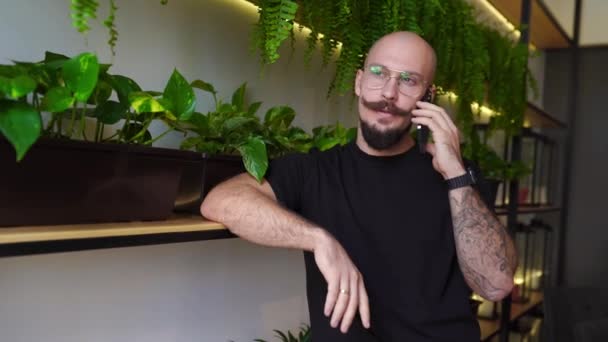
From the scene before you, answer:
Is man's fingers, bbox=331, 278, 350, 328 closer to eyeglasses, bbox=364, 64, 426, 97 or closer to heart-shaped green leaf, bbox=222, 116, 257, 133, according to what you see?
heart-shaped green leaf, bbox=222, 116, 257, 133

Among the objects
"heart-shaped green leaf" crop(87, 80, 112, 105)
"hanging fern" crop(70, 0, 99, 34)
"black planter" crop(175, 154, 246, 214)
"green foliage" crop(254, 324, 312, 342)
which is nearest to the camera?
"hanging fern" crop(70, 0, 99, 34)

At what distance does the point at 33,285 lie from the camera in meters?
1.18

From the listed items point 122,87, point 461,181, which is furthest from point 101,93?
point 461,181

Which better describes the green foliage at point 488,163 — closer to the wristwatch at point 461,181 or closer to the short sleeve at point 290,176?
the wristwatch at point 461,181

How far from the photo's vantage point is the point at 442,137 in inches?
54.9

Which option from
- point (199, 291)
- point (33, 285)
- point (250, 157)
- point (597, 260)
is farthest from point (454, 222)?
point (597, 260)

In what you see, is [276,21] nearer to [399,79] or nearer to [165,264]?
[399,79]

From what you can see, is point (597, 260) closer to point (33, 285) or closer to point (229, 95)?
point (229, 95)

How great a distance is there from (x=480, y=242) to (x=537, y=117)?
2.45m

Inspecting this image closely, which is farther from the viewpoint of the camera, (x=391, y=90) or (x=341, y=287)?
(x=391, y=90)

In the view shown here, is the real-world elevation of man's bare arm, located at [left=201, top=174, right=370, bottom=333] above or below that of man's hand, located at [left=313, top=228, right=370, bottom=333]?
above

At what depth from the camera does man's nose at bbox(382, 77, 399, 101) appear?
1410mm

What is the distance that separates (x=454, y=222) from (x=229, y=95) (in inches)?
30.8

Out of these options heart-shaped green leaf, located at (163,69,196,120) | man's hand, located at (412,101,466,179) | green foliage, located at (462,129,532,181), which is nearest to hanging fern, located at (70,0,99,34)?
heart-shaped green leaf, located at (163,69,196,120)
